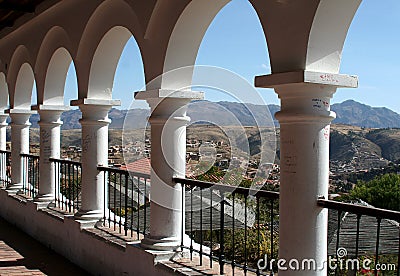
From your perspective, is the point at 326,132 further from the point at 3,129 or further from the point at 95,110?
the point at 3,129

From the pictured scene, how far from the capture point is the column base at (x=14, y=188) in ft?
29.1

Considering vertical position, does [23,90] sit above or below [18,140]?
above

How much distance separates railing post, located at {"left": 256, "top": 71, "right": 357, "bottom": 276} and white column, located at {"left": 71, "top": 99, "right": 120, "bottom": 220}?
3395mm

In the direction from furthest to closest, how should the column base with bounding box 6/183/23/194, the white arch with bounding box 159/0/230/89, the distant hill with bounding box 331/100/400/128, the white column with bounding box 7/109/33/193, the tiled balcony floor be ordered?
1. the distant hill with bounding box 331/100/400/128
2. the white column with bounding box 7/109/33/193
3. the column base with bounding box 6/183/23/194
4. the tiled balcony floor
5. the white arch with bounding box 159/0/230/89

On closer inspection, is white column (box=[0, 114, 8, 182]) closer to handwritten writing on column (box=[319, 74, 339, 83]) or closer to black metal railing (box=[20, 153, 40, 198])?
black metal railing (box=[20, 153, 40, 198])

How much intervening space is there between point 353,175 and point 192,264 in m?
4.81

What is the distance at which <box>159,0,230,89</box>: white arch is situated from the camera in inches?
170

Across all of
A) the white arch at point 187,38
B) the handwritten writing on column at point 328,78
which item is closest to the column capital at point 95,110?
the white arch at point 187,38

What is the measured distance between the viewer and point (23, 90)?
30.1ft

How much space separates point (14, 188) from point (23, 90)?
1.80 meters

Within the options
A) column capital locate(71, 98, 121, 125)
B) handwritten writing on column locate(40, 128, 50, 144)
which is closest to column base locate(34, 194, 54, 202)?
handwritten writing on column locate(40, 128, 50, 144)

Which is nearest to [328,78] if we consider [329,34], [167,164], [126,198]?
[329,34]

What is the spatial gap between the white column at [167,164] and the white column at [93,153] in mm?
1599

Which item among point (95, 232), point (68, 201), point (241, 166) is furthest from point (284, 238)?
point (68, 201)
